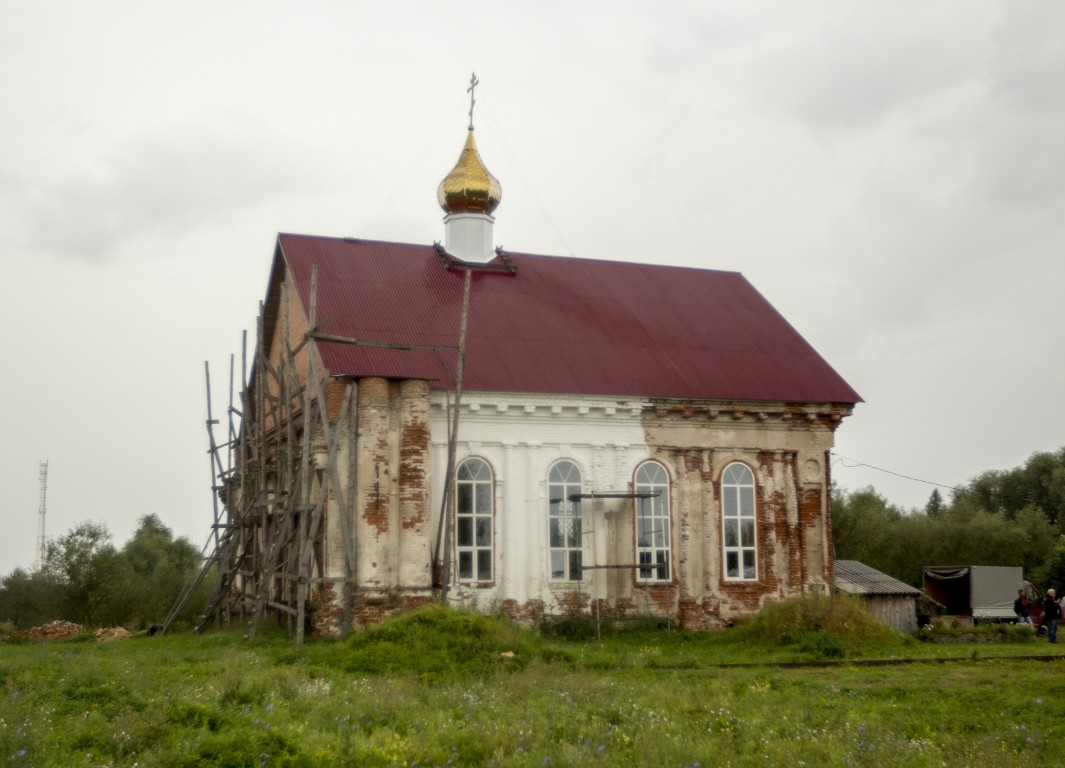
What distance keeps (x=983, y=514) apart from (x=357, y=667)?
38528 mm

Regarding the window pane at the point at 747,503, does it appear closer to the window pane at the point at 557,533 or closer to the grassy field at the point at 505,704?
the window pane at the point at 557,533

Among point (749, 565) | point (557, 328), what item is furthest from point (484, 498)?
point (749, 565)

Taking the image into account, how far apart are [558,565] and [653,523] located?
230 cm

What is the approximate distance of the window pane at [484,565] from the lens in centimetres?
2433

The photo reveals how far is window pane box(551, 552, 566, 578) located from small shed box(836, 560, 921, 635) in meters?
7.09

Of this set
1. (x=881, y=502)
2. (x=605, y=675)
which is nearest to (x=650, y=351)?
(x=605, y=675)

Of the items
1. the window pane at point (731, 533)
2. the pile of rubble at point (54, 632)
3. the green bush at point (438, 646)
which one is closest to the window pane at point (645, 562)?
the window pane at point (731, 533)

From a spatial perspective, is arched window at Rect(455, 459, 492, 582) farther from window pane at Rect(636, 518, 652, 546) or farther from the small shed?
the small shed

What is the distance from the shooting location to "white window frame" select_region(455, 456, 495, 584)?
2428cm

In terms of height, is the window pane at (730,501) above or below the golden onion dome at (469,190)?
below

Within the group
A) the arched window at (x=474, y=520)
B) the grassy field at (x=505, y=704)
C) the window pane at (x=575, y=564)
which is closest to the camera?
the grassy field at (x=505, y=704)

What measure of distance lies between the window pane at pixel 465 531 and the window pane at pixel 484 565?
31cm

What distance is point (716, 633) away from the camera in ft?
81.4

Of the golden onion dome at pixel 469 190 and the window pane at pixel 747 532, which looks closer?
the window pane at pixel 747 532
